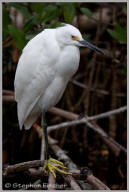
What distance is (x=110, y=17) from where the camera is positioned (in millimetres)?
3291

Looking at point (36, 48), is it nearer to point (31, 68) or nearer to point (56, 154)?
point (31, 68)

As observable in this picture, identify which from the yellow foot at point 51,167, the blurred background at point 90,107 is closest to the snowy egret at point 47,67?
the yellow foot at point 51,167

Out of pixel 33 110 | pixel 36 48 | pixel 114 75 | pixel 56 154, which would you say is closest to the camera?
pixel 36 48

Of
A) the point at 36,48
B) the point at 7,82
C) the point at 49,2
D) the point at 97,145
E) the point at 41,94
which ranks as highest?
the point at 49,2

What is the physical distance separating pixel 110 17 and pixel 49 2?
1.28 metres

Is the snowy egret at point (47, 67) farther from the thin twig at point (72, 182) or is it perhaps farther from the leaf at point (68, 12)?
the leaf at point (68, 12)

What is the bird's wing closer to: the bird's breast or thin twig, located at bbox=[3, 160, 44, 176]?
the bird's breast

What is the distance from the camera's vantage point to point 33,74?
1708 millimetres

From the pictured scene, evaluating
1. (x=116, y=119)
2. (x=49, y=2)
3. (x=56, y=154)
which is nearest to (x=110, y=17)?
(x=116, y=119)

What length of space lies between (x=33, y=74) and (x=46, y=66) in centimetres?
10

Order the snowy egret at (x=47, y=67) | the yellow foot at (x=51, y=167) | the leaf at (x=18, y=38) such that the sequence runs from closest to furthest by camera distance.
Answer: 1. the snowy egret at (x=47, y=67)
2. the yellow foot at (x=51, y=167)
3. the leaf at (x=18, y=38)

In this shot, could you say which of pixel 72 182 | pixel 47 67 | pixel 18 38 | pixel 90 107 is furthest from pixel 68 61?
pixel 90 107

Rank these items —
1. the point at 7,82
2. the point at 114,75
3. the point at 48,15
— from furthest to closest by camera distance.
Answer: the point at 7,82 < the point at 114,75 < the point at 48,15

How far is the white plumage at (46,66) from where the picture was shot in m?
1.60
